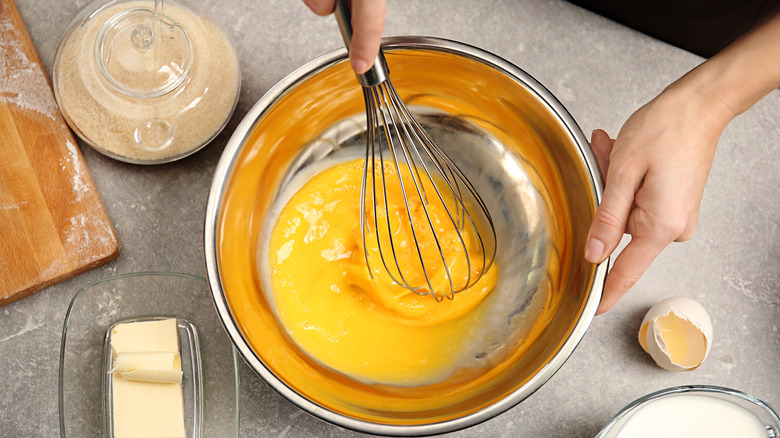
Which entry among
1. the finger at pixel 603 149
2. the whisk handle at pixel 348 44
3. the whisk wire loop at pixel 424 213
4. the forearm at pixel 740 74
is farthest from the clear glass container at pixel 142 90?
the forearm at pixel 740 74

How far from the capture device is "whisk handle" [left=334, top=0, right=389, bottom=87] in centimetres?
59

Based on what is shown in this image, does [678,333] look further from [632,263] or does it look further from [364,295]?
[364,295]

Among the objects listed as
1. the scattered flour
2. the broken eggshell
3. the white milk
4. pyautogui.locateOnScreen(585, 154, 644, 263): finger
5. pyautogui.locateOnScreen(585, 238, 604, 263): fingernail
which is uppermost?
the scattered flour

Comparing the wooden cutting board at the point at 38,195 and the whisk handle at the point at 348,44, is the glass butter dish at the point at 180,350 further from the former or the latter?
the whisk handle at the point at 348,44

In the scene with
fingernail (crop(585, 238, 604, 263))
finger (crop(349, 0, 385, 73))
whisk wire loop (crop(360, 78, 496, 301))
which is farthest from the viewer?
whisk wire loop (crop(360, 78, 496, 301))

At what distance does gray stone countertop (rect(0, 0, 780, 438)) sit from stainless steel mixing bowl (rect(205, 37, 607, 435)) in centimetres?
13

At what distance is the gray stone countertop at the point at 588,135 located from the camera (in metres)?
0.94

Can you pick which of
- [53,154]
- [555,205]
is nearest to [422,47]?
[555,205]

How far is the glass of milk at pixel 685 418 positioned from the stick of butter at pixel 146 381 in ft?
2.05

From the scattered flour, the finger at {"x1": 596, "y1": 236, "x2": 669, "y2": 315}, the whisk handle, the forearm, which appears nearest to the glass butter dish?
the scattered flour

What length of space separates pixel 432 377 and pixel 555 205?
310 millimetres

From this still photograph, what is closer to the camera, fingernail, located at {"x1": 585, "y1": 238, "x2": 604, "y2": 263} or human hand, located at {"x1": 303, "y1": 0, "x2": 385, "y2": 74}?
human hand, located at {"x1": 303, "y1": 0, "x2": 385, "y2": 74}

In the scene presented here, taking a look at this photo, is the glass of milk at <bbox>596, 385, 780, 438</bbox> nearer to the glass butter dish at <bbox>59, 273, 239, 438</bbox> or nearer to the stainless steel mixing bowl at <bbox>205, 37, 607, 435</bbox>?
the stainless steel mixing bowl at <bbox>205, 37, 607, 435</bbox>

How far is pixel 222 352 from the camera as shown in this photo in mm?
906
